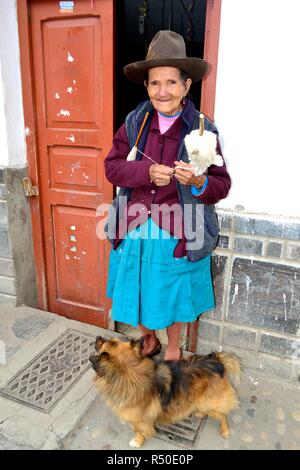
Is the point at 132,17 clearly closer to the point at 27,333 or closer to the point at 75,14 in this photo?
the point at 75,14

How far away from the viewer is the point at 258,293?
2641mm

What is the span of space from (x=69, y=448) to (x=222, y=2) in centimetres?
295

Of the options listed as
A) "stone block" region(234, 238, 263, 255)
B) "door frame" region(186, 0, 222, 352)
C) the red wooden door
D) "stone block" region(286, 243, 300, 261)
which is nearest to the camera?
"door frame" region(186, 0, 222, 352)

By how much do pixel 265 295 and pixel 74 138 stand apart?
2.01 m

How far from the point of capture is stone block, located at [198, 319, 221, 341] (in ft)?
9.37

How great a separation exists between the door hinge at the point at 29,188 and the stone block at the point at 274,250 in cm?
213

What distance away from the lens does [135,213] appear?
2326 millimetres

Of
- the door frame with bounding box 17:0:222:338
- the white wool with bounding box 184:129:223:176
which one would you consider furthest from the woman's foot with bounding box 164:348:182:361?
the white wool with bounding box 184:129:223:176

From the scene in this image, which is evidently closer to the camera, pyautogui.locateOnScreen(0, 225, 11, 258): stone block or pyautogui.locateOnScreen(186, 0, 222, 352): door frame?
pyautogui.locateOnScreen(186, 0, 222, 352): door frame

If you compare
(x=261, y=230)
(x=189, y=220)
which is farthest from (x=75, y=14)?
(x=261, y=230)

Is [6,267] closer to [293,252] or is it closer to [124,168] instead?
[124,168]

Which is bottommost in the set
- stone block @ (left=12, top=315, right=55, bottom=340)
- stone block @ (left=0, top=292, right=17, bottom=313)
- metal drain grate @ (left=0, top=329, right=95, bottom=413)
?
metal drain grate @ (left=0, top=329, right=95, bottom=413)

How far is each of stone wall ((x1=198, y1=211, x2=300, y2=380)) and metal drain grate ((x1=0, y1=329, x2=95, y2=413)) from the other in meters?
1.09

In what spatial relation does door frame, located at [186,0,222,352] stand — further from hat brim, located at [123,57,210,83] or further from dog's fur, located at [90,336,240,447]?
dog's fur, located at [90,336,240,447]
